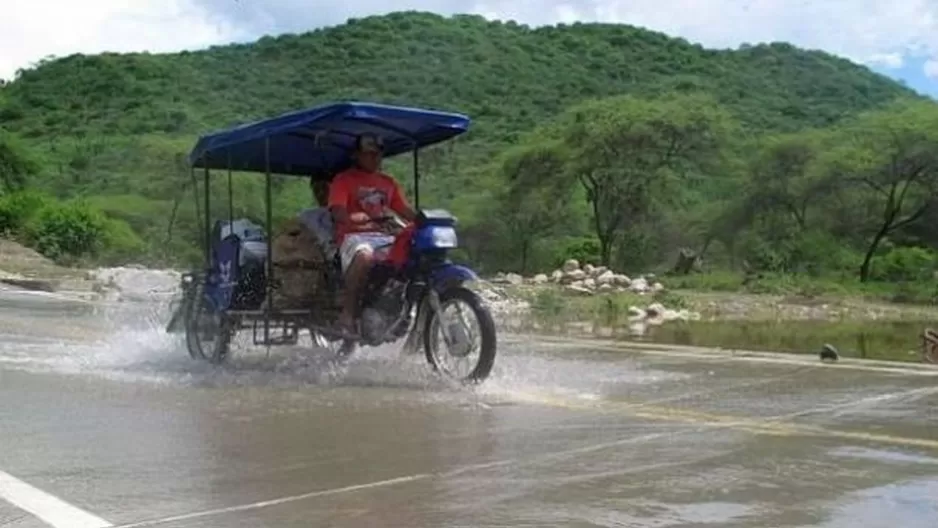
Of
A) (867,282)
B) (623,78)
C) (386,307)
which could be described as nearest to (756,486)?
(386,307)

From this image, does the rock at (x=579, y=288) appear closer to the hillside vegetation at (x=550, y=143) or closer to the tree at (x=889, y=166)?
the hillside vegetation at (x=550, y=143)

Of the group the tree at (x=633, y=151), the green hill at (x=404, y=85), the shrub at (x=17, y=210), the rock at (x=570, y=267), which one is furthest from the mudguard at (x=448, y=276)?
the green hill at (x=404, y=85)

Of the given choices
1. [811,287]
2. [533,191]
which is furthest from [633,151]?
[811,287]

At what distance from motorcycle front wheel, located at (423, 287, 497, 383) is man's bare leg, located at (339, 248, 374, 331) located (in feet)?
2.12

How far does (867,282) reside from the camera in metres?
46.5

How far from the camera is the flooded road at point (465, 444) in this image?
17.1 ft

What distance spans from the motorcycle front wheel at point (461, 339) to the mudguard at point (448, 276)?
58 millimetres

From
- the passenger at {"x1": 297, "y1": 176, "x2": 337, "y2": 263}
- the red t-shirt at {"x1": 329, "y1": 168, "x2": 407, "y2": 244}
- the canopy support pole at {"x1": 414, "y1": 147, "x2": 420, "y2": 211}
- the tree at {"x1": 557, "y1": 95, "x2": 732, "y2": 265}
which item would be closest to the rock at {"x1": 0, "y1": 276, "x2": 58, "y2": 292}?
the canopy support pole at {"x1": 414, "y1": 147, "x2": 420, "y2": 211}

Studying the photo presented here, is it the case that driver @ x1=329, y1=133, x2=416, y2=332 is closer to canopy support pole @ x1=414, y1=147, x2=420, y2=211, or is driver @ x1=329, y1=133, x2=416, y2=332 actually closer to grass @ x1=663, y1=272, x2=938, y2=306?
canopy support pole @ x1=414, y1=147, x2=420, y2=211

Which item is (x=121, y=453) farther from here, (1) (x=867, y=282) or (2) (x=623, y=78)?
(2) (x=623, y=78)

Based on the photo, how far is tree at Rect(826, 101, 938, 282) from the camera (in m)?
46.5

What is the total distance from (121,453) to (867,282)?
43063 mm

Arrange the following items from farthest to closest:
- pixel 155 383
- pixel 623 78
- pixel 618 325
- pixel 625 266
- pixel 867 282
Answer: pixel 623 78, pixel 625 266, pixel 867 282, pixel 618 325, pixel 155 383

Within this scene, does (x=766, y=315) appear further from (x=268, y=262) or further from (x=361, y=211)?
(x=361, y=211)
